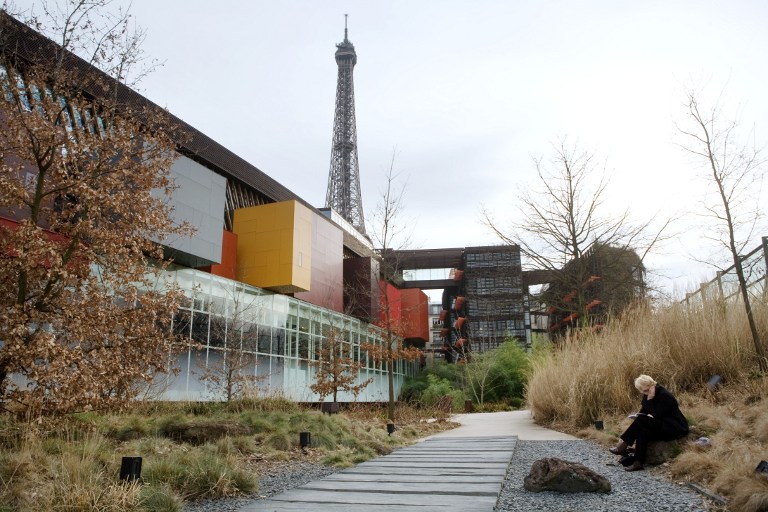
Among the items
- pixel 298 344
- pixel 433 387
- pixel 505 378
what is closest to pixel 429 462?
pixel 298 344

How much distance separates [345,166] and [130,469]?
177 ft

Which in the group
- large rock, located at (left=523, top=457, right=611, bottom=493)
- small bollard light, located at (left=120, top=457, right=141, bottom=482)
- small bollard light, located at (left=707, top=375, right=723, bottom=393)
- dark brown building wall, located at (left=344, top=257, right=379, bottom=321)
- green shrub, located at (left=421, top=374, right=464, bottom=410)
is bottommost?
green shrub, located at (left=421, top=374, right=464, bottom=410)

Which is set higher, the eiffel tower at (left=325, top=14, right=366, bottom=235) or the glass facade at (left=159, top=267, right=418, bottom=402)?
the eiffel tower at (left=325, top=14, right=366, bottom=235)

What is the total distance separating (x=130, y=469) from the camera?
3.62m

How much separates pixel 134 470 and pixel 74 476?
37 cm

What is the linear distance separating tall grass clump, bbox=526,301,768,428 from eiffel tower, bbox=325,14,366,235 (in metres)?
46.0

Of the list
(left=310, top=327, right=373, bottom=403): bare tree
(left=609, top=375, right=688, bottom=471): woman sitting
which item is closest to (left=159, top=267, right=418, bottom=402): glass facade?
(left=310, top=327, right=373, bottom=403): bare tree

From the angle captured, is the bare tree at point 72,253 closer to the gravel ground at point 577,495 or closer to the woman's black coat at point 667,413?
the gravel ground at point 577,495

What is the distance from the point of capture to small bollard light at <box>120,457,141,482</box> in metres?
3.59

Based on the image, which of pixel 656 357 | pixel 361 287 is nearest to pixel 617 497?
pixel 656 357

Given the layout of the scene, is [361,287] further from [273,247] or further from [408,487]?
[408,487]

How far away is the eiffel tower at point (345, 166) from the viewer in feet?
182

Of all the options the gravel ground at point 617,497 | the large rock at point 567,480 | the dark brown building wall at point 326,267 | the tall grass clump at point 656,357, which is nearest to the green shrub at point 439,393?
the dark brown building wall at point 326,267

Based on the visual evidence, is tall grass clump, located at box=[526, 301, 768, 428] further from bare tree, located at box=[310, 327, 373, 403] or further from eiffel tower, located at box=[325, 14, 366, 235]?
eiffel tower, located at box=[325, 14, 366, 235]
